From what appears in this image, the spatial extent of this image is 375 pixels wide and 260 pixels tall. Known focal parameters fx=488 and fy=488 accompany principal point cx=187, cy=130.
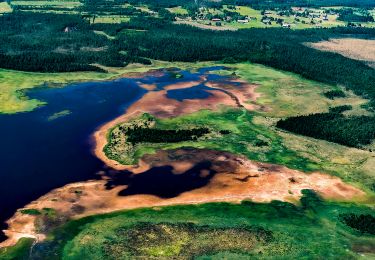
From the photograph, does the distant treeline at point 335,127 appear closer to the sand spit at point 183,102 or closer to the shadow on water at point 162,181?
the sand spit at point 183,102

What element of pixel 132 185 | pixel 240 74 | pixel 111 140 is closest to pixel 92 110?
pixel 111 140

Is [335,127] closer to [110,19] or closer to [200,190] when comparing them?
[200,190]

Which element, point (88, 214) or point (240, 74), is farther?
point (240, 74)

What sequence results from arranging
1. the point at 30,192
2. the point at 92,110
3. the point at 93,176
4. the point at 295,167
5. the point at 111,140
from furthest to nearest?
1. the point at 92,110
2. the point at 111,140
3. the point at 295,167
4. the point at 93,176
5. the point at 30,192

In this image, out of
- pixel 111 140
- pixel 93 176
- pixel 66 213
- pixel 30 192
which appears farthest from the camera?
pixel 111 140

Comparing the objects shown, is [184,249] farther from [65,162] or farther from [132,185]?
[65,162]

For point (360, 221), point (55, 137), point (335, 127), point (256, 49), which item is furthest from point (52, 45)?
point (360, 221)
